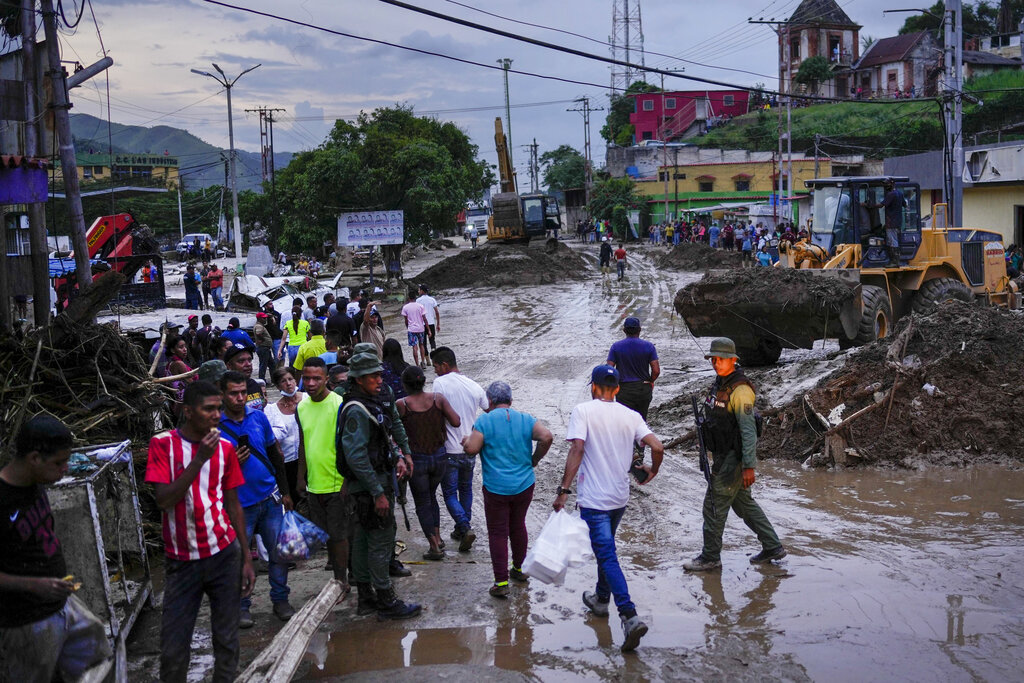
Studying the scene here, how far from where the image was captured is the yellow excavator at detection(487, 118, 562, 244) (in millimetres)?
42031

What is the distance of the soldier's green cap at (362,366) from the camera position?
625cm

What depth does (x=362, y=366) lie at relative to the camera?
6277 millimetres

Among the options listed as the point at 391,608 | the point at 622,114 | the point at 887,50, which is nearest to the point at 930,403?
the point at 391,608

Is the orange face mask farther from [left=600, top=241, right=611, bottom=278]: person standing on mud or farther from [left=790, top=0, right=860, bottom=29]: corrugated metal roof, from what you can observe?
[left=790, top=0, right=860, bottom=29]: corrugated metal roof

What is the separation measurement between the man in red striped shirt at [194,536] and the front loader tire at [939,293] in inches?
613

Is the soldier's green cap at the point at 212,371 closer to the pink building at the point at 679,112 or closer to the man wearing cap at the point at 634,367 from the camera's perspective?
the man wearing cap at the point at 634,367

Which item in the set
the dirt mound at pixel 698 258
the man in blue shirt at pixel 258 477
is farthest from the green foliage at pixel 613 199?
the man in blue shirt at pixel 258 477

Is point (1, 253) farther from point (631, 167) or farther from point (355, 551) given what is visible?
point (631, 167)

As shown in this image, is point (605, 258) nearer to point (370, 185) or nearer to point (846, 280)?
point (370, 185)

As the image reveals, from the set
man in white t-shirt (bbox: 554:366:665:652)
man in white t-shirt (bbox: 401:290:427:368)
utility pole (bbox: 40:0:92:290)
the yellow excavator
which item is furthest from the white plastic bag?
the yellow excavator

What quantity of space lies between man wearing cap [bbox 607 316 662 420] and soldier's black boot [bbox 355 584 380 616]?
417 centimetres

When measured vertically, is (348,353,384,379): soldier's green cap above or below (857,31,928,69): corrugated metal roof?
below

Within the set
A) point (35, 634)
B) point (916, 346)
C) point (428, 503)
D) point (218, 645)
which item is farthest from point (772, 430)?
point (35, 634)

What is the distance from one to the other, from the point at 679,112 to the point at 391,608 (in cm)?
8391
